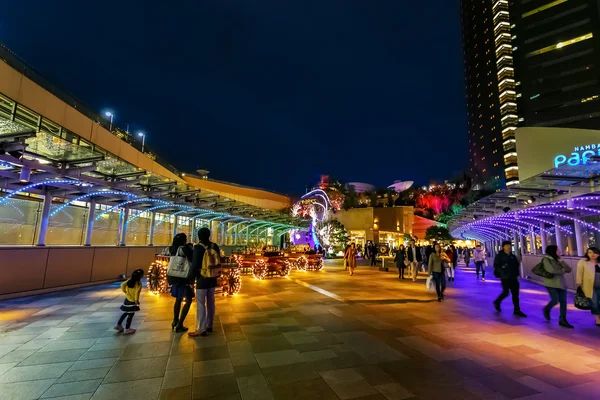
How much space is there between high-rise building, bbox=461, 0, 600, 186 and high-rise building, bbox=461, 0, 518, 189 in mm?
194

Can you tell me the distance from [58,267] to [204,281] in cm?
662

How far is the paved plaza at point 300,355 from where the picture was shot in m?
3.05

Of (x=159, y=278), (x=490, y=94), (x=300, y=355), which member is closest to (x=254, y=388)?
(x=300, y=355)

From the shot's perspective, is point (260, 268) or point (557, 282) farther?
point (260, 268)

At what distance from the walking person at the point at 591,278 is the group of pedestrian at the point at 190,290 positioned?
6.53 meters

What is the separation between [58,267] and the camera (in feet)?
28.7

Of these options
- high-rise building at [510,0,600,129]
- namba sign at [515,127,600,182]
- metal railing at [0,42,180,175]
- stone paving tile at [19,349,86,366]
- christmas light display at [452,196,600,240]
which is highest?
high-rise building at [510,0,600,129]

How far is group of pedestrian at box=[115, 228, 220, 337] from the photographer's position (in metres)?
4.88

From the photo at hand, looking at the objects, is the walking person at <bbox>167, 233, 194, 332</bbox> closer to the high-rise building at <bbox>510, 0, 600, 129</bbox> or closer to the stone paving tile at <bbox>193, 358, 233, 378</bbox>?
the stone paving tile at <bbox>193, 358, 233, 378</bbox>

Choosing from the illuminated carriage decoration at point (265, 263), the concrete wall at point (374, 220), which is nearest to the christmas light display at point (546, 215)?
the illuminated carriage decoration at point (265, 263)

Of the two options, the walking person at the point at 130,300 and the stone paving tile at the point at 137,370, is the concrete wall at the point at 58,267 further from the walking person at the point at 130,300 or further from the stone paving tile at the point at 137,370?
the stone paving tile at the point at 137,370

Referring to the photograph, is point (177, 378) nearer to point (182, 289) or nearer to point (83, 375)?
point (83, 375)

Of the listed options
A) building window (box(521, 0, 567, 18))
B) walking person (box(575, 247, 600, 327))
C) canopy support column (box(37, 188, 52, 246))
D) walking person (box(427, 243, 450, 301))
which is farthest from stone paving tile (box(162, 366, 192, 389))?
building window (box(521, 0, 567, 18))

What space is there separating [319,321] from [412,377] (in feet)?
8.43
